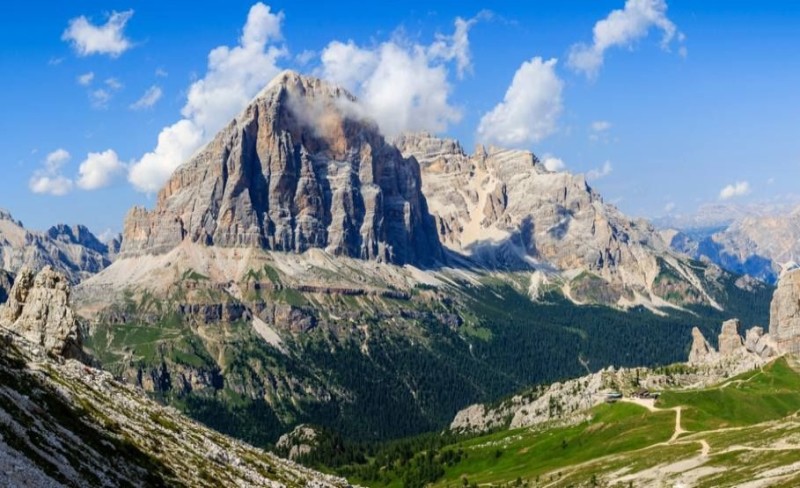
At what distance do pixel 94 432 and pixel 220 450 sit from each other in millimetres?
28482

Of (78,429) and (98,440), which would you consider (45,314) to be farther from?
(98,440)

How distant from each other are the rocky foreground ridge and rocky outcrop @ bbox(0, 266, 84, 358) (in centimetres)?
15

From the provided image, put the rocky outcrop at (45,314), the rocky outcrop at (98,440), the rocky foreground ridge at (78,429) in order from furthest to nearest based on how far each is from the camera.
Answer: the rocky outcrop at (45,314) < the rocky foreground ridge at (78,429) < the rocky outcrop at (98,440)

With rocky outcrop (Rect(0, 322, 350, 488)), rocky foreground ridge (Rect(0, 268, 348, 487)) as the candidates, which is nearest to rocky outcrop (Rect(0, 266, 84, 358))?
→ rocky foreground ridge (Rect(0, 268, 348, 487))

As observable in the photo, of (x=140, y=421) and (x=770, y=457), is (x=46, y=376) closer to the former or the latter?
(x=140, y=421)

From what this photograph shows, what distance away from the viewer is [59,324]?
124438mm

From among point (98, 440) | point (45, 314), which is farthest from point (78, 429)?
point (45, 314)

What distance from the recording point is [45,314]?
126 metres

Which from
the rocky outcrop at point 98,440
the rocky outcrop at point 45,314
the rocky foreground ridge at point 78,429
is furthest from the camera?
the rocky outcrop at point 45,314

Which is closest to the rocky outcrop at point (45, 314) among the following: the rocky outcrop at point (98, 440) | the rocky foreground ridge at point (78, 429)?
the rocky foreground ridge at point (78, 429)

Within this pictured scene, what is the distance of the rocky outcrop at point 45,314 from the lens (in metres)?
123

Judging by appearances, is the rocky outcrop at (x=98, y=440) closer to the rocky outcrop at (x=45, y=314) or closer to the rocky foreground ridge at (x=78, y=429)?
the rocky foreground ridge at (x=78, y=429)

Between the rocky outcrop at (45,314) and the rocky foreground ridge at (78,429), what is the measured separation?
0.15 m

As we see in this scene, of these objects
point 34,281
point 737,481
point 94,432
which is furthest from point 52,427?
point 737,481
